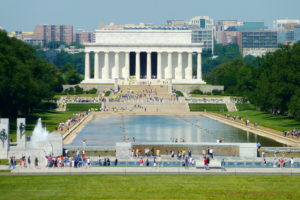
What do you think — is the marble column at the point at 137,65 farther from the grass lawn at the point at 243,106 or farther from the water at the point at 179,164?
the water at the point at 179,164

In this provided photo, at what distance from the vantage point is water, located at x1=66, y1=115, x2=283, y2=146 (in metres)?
82.3

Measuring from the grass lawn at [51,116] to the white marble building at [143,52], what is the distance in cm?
4210

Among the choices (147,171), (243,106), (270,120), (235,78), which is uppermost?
(235,78)

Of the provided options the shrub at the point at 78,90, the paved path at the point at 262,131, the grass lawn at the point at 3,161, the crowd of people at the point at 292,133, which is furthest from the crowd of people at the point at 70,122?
the shrub at the point at 78,90

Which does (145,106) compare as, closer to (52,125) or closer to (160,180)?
(52,125)

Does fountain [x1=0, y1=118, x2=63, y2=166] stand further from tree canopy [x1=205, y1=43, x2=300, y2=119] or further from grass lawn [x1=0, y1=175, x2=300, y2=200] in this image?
tree canopy [x1=205, y1=43, x2=300, y2=119]

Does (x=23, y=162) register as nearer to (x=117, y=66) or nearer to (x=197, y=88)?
(x=197, y=88)

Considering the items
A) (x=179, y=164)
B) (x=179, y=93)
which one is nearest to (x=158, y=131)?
(x=179, y=164)

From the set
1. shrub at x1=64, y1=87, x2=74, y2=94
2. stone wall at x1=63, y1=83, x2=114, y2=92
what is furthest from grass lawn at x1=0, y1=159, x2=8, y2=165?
stone wall at x1=63, y1=83, x2=114, y2=92

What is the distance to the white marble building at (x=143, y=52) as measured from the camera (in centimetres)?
17288

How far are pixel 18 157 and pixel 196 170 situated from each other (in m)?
13.0

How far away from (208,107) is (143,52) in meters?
49.7

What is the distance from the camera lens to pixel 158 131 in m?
91.6

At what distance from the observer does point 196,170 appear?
56656mm
